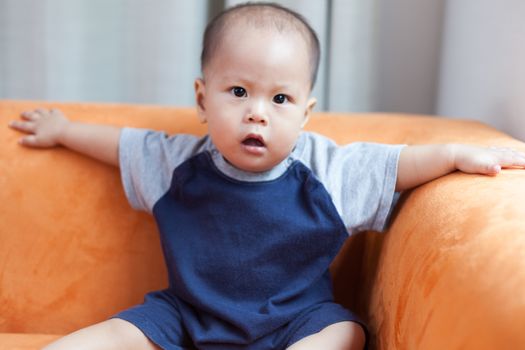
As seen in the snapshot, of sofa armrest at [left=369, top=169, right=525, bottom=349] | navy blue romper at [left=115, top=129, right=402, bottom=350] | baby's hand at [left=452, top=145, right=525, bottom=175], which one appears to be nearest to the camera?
sofa armrest at [left=369, top=169, right=525, bottom=349]

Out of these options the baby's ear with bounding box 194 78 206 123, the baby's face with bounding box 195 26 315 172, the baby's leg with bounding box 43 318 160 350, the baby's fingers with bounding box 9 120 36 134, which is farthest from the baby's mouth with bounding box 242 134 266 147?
the baby's fingers with bounding box 9 120 36 134

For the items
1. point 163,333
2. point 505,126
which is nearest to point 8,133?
point 163,333

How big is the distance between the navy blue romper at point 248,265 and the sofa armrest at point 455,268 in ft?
0.36

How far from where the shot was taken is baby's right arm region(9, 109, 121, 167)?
1.29m

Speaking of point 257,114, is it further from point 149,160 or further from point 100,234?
point 100,234

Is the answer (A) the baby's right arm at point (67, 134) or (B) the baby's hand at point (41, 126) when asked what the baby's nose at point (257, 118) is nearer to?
(A) the baby's right arm at point (67, 134)

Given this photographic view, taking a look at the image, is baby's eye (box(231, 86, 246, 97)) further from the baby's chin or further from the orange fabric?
the orange fabric

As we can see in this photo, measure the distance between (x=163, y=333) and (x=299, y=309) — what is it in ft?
0.73

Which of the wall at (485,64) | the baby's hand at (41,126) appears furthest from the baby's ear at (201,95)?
the wall at (485,64)

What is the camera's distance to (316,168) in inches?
47.4

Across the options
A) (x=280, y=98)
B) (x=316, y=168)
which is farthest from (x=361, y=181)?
(x=280, y=98)

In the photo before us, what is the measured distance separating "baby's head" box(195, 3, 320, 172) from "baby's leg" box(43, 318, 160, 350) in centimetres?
32

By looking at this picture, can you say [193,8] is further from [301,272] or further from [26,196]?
[301,272]

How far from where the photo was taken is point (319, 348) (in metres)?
1.03
